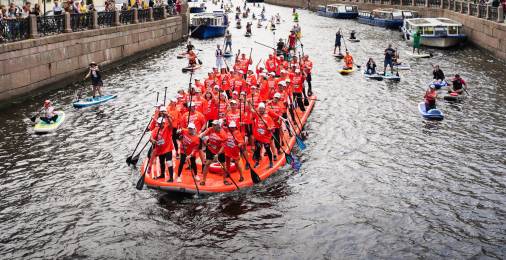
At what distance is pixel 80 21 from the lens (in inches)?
1321

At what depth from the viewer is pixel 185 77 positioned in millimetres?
36156

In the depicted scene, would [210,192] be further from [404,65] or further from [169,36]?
[169,36]

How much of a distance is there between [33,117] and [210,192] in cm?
1094

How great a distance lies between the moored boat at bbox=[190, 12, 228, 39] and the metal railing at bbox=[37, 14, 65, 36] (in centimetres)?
2712

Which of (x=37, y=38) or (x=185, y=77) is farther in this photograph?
(x=185, y=77)

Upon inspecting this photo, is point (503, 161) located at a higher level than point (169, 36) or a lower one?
lower

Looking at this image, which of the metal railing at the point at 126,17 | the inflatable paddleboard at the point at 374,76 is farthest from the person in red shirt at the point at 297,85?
the metal railing at the point at 126,17

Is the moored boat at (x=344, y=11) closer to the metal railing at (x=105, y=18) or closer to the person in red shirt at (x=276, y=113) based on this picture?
the metal railing at (x=105, y=18)

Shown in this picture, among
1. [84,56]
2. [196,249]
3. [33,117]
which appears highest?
[84,56]

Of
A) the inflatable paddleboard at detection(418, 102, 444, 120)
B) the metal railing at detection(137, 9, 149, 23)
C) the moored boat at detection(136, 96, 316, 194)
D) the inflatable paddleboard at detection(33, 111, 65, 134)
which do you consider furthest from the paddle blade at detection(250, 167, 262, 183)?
the metal railing at detection(137, 9, 149, 23)

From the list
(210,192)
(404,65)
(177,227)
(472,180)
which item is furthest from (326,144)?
(404,65)

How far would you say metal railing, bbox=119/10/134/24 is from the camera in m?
40.1

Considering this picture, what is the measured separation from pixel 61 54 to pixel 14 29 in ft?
13.4

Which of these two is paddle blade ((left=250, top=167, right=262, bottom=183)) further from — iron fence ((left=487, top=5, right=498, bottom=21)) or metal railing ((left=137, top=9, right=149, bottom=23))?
iron fence ((left=487, top=5, right=498, bottom=21))
